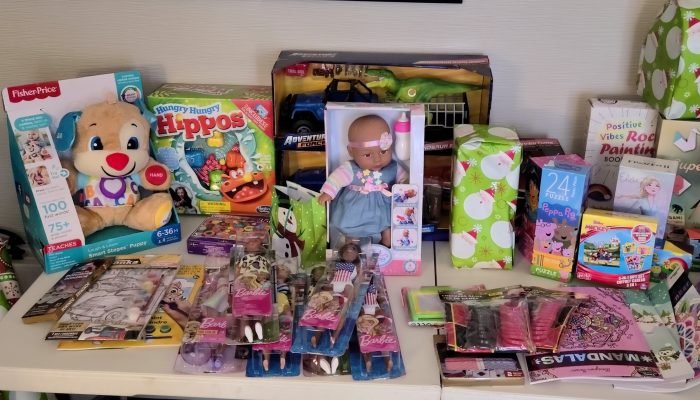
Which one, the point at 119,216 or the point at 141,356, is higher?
the point at 119,216

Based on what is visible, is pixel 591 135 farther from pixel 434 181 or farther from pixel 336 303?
pixel 336 303

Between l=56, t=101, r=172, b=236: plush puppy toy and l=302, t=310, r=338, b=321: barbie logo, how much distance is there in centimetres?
43

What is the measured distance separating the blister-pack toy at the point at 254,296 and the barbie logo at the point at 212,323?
0.07 feet

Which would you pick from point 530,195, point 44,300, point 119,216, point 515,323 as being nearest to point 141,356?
point 44,300

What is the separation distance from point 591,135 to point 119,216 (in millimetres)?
968

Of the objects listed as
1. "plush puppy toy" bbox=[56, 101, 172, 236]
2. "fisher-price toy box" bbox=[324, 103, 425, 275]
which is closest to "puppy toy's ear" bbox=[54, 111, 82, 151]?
"plush puppy toy" bbox=[56, 101, 172, 236]

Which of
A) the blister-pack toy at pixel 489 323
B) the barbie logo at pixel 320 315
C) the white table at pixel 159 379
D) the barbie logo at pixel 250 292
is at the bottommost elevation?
the white table at pixel 159 379

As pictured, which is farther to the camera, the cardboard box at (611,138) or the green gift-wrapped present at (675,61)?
the cardboard box at (611,138)

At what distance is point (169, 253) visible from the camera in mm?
1422

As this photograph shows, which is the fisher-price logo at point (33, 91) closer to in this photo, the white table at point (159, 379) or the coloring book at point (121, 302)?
the coloring book at point (121, 302)

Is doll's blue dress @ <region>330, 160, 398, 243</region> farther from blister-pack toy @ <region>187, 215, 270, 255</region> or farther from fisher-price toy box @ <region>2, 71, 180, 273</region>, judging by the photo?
fisher-price toy box @ <region>2, 71, 180, 273</region>

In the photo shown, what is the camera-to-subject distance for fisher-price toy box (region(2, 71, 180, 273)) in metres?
1.35

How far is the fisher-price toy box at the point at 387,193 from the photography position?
1307mm

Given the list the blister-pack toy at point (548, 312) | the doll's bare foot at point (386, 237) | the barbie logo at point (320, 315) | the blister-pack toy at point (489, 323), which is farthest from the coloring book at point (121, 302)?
the blister-pack toy at point (548, 312)
